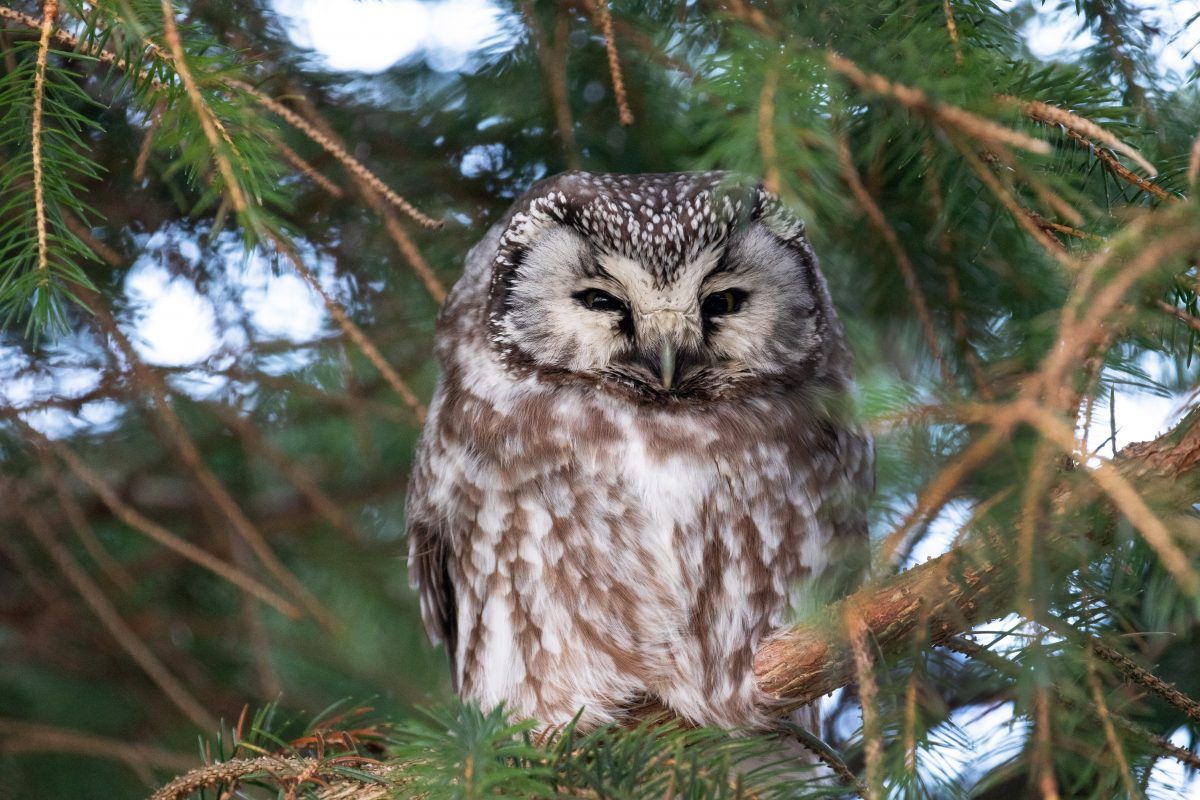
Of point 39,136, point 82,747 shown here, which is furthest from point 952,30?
point 82,747

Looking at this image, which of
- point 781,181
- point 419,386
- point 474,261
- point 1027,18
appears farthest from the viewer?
point 419,386

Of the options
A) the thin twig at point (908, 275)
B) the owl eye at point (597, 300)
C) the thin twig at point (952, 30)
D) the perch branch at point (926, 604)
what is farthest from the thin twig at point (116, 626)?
the thin twig at point (952, 30)

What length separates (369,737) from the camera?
202 cm

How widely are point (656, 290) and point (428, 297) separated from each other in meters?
0.87

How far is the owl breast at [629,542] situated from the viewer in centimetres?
→ 213

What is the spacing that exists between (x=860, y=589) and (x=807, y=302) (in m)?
1.03

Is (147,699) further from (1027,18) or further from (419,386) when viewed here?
(1027,18)

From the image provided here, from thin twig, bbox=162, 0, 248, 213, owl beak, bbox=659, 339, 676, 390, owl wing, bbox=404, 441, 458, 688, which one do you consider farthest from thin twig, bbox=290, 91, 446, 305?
thin twig, bbox=162, 0, 248, 213

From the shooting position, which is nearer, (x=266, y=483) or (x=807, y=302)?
(x=807, y=302)

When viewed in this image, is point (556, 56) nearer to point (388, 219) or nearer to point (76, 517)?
point (388, 219)

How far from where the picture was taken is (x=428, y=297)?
2742mm

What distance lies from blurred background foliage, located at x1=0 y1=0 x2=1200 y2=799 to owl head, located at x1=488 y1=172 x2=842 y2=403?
192mm

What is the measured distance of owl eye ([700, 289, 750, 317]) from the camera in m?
2.14

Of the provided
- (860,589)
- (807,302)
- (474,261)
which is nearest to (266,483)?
(474,261)
